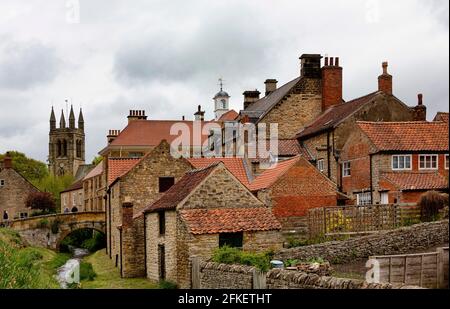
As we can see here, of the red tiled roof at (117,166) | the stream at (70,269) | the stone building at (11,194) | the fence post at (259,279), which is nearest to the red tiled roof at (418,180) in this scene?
the red tiled roof at (117,166)

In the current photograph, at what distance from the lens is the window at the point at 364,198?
45.9 metres

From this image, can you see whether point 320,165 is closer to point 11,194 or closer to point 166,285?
point 166,285

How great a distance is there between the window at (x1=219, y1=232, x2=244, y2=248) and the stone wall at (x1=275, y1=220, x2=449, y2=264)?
194cm

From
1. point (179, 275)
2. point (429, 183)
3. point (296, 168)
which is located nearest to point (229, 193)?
point (179, 275)

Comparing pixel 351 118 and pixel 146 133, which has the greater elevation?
pixel 146 133

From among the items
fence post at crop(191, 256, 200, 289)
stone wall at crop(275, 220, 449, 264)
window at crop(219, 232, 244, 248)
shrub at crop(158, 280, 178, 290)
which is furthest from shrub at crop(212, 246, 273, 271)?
stone wall at crop(275, 220, 449, 264)

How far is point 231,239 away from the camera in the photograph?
114 feet

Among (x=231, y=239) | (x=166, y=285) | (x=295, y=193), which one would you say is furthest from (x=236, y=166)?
(x=166, y=285)

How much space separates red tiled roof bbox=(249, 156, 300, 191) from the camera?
42938 mm

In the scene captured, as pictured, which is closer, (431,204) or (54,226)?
(431,204)

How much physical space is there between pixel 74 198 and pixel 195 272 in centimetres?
6481

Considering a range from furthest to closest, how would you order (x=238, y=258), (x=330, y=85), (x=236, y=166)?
1. (x=330, y=85)
2. (x=236, y=166)
3. (x=238, y=258)

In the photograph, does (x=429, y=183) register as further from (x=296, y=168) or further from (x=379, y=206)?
(x=296, y=168)

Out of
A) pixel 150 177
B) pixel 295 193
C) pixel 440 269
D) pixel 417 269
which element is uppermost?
pixel 150 177
